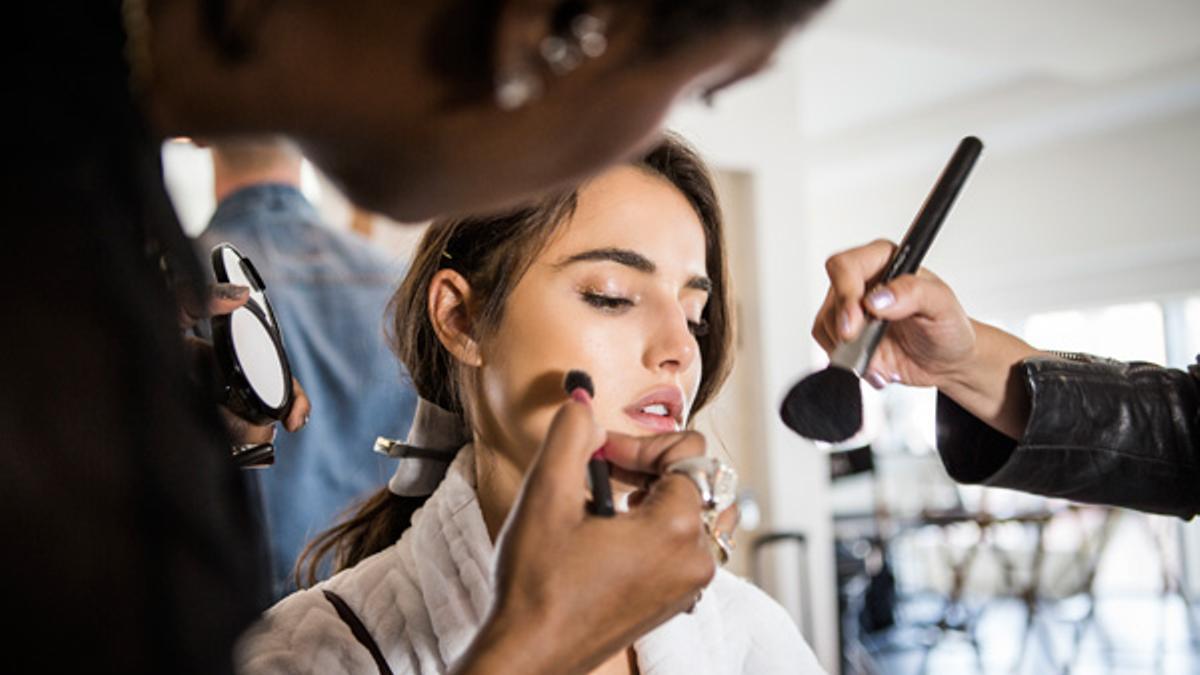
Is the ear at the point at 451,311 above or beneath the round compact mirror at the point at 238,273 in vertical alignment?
beneath

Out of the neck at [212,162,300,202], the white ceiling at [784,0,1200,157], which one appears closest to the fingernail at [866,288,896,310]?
the neck at [212,162,300,202]

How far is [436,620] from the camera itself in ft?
3.09

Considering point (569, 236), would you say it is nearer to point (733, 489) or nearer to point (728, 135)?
point (733, 489)

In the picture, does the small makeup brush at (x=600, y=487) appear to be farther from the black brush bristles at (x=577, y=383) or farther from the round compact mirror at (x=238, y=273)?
the round compact mirror at (x=238, y=273)

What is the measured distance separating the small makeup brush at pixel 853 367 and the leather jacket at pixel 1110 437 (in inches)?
8.0

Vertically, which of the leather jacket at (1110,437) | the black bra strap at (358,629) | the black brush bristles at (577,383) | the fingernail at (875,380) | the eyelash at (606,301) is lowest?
the black bra strap at (358,629)

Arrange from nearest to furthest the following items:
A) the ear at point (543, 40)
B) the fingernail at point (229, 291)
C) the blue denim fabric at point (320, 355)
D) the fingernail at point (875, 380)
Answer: the ear at point (543, 40)
the fingernail at point (229, 291)
the fingernail at point (875, 380)
the blue denim fabric at point (320, 355)

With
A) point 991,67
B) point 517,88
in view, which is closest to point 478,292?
point 517,88

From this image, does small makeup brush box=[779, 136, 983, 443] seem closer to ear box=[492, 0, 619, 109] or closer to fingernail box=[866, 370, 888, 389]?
fingernail box=[866, 370, 888, 389]

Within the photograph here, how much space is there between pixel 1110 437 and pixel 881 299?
311 millimetres

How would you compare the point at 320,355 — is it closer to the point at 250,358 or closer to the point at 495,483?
the point at 495,483

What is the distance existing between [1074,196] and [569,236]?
564 centimetres

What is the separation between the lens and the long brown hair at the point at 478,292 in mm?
1085

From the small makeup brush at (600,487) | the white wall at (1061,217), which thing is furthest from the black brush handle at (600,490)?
the white wall at (1061,217)
